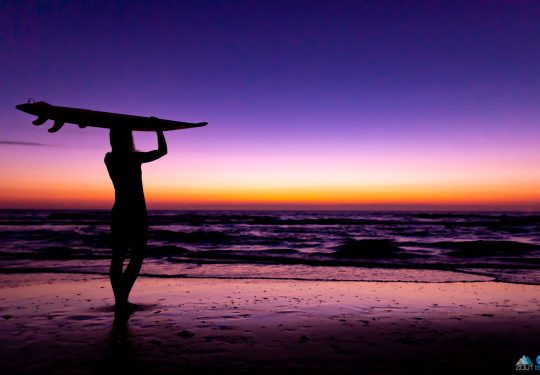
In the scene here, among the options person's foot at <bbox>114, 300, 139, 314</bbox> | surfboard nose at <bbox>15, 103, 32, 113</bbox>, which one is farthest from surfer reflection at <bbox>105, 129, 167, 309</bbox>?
surfboard nose at <bbox>15, 103, 32, 113</bbox>

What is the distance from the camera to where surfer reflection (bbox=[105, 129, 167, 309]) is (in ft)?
15.2

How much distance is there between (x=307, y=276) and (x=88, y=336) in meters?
5.43

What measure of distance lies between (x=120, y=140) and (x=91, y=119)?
38cm

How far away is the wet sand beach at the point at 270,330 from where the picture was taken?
122 inches

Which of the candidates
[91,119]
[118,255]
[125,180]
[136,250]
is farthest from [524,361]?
[91,119]

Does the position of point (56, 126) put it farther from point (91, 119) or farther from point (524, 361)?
point (524, 361)

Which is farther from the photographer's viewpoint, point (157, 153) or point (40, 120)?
point (157, 153)

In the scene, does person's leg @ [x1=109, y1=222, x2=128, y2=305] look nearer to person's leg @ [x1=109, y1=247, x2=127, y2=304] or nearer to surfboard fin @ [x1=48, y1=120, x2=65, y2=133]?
person's leg @ [x1=109, y1=247, x2=127, y2=304]

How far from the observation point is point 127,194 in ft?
15.3

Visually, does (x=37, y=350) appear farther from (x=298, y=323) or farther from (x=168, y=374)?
(x=298, y=323)

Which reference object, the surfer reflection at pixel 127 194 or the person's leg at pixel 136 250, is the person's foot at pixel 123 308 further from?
the surfer reflection at pixel 127 194

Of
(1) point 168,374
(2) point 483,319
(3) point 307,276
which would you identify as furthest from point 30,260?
(2) point 483,319

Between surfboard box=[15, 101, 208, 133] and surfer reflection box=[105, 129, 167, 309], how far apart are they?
126 mm

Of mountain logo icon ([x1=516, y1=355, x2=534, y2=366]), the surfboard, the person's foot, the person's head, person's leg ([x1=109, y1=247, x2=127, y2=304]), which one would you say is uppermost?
the surfboard
